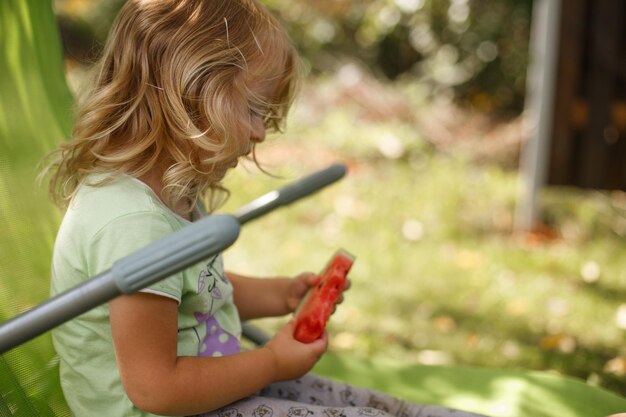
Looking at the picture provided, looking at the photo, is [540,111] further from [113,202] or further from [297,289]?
[113,202]

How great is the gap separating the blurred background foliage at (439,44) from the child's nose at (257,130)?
3.94 m

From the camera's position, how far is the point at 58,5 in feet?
22.9

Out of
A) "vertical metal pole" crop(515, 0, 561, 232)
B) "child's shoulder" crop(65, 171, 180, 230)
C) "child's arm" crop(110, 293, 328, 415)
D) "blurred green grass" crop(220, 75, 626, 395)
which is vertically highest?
"vertical metal pole" crop(515, 0, 561, 232)

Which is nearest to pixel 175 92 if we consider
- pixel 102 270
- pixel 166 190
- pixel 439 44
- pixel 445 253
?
pixel 166 190

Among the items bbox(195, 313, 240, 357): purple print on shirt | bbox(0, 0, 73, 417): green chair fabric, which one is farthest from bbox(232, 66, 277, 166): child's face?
bbox(0, 0, 73, 417): green chair fabric

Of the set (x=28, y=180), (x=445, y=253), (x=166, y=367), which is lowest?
(x=166, y=367)

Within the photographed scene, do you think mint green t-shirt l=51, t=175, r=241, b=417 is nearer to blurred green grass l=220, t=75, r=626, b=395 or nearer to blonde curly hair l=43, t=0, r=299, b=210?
blonde curly hair l=43, t=0, r=299, b=210

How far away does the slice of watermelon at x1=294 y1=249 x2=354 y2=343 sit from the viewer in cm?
132

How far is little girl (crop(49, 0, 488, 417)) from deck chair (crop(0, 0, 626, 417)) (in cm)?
14

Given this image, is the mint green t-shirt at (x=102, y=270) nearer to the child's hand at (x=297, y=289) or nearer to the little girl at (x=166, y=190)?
the little girl at (x=166, y=190)

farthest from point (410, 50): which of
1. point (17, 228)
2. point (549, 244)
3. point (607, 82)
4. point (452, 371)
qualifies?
point (17, 228)

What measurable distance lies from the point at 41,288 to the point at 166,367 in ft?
1.74

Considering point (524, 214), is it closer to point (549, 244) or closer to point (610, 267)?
point (549, 244)

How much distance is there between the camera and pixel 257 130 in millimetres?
1307
